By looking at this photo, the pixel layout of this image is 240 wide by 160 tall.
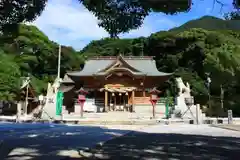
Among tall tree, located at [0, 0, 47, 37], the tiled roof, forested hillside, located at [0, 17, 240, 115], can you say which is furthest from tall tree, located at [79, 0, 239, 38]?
the tiled roof

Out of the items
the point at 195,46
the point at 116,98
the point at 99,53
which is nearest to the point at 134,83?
the point at 116,98

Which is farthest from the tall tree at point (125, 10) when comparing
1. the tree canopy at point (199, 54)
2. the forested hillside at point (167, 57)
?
the forested hillside at point (167, 57)

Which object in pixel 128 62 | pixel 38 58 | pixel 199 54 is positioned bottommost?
pixel 128 62

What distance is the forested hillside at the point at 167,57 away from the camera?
1296 inches

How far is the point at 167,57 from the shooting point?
167ft

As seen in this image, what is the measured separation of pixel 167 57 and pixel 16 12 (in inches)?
1774

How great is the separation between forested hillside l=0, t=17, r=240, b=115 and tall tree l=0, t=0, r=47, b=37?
25975mm

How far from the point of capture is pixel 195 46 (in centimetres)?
4831

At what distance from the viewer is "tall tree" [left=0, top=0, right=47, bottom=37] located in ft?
21.6

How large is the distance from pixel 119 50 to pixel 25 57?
18.9 m

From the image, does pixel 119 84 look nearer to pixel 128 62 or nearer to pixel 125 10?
pixel 128 62

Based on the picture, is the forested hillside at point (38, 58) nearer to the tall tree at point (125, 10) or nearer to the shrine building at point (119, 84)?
the shrine building at point (119, 84)

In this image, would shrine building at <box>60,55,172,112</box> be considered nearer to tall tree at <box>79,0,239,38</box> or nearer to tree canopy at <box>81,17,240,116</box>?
tree canopy at <box>81,17,240,116</box>

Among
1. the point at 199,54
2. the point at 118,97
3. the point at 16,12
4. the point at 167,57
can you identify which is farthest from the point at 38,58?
the point at 16,12
